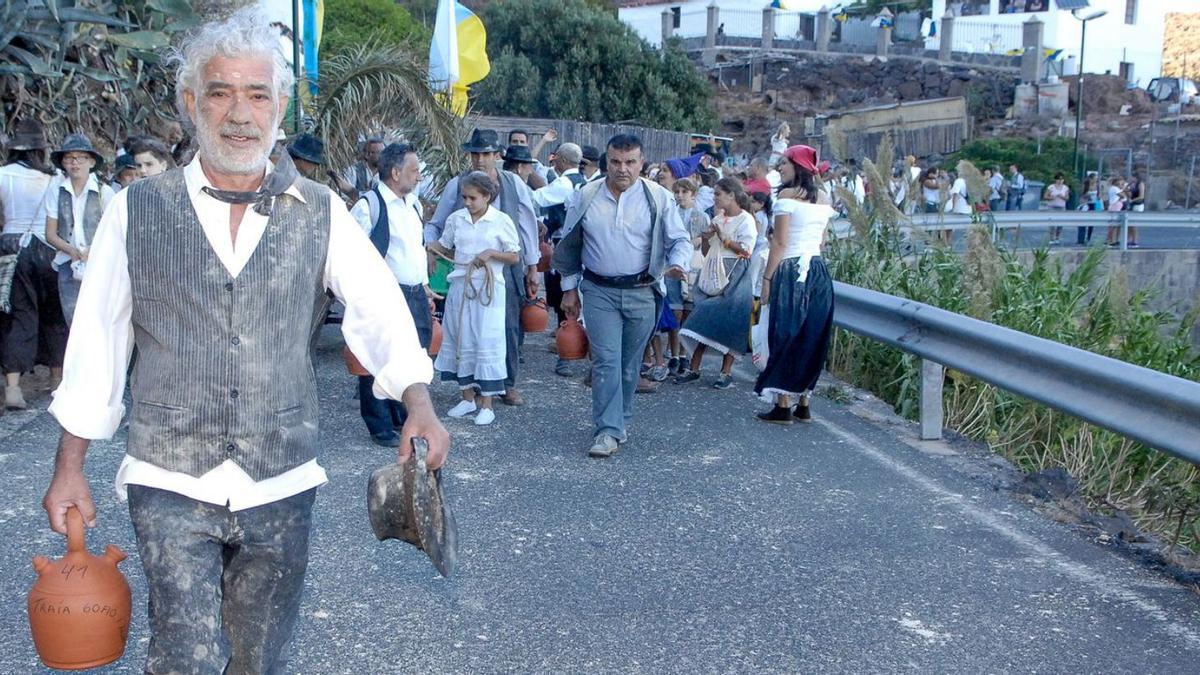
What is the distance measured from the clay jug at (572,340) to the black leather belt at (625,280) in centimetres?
125

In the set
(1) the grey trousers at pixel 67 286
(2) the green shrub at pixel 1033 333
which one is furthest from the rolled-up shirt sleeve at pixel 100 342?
(1) the grey trousers at pixel 67 286

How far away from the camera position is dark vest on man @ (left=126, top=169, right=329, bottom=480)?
10.3 ft

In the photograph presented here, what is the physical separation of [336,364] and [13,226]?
2658mm

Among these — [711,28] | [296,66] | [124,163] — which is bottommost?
[124,163]

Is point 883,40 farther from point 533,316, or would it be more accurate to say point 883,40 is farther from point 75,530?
point 75,530

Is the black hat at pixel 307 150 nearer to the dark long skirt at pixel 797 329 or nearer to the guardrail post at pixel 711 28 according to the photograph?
the dark long skirt at pixel 797 329

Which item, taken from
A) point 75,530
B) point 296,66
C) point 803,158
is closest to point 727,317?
point 803,158

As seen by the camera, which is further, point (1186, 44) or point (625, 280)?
point (1186, 44)

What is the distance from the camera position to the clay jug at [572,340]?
928 cm

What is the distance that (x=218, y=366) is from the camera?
10.3 ft

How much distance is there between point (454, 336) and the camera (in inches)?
351

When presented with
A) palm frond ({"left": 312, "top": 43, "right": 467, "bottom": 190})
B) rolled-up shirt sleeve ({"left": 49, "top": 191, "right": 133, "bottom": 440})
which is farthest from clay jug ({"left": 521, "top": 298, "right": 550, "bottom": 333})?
rolled-up shirt sleeve ({"left": 49, "top": 191, "right": 133, "bottom": 440})

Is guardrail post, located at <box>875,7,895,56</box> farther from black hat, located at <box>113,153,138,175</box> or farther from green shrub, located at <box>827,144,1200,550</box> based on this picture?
black hat, located at <box>113,153,138,175</box>

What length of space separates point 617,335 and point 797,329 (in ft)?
4.10
